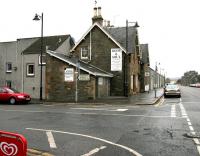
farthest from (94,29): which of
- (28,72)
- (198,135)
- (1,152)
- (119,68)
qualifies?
(1,152)

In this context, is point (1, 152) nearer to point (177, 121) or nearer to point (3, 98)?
point (177, 121)

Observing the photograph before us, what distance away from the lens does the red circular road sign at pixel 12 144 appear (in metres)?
5.08

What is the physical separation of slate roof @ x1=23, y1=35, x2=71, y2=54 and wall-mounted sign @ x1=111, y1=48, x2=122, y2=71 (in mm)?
6256

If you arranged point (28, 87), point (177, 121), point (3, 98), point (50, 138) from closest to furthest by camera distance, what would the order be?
point (50, 138) → point (177, 121) → point (3, 98) → point (28, 87)

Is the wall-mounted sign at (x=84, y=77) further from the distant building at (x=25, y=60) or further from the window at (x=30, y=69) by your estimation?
the window at (x=30, y=69)


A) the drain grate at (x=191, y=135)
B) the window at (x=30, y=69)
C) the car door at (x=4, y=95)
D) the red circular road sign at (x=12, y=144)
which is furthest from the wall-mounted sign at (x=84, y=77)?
the red circular road sign at (x=12, y=144)

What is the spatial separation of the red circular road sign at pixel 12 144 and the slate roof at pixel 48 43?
2888cm

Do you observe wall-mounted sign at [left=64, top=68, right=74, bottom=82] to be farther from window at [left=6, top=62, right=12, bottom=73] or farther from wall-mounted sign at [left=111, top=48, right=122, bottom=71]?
window at [left=6, top=62, right=12, bottom=73]

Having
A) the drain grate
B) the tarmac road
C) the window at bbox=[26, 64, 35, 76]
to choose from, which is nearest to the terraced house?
the window at bbox=[26, 64, 35, 76]

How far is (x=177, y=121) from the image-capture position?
14312 mm

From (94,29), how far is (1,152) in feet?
105

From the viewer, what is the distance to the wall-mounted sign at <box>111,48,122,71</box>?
116 ft

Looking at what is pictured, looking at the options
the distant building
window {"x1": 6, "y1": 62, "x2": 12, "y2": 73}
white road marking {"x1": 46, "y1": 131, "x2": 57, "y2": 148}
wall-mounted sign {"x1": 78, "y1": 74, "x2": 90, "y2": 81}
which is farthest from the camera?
window {"x1": 6, "y1": 62, "x2": 12, "y2": 73}

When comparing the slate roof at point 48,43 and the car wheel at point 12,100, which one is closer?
the car wheel at point 12,100
